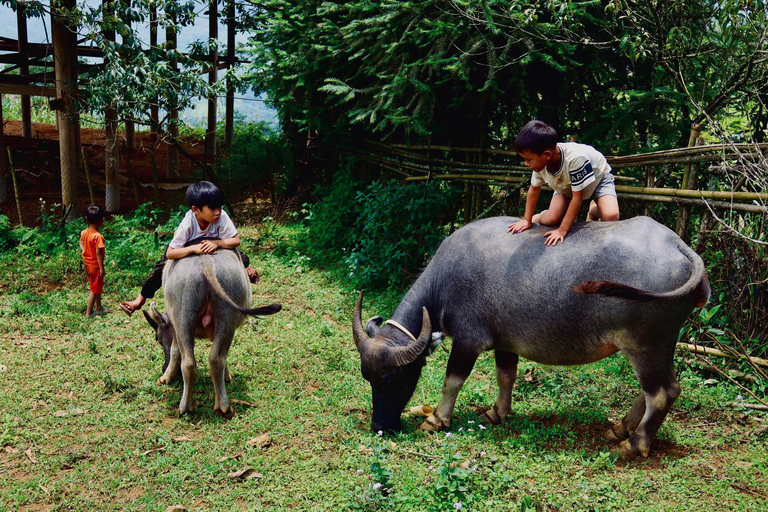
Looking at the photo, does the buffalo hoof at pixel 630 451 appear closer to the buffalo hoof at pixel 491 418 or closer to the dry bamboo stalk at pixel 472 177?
the buffalo hoof at pixel 491 418

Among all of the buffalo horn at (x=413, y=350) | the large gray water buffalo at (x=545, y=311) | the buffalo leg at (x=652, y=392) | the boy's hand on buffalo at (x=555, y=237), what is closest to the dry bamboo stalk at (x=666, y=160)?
the large gray water buffalo at (x=545, y=311)

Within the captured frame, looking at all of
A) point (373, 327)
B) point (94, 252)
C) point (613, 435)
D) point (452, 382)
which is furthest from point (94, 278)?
point (613, 435)

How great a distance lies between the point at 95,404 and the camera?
16.8ft

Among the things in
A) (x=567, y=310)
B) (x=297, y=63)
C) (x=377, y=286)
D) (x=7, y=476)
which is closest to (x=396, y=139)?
(x=297, y=63)

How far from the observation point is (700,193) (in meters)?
5.20

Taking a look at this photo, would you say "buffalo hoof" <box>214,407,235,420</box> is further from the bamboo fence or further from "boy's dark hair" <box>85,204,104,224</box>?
the bamboo fence

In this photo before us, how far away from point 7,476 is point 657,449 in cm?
446

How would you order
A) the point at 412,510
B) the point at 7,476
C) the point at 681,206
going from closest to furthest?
the point at 412,510, the point at 7,476, the point at 681,206

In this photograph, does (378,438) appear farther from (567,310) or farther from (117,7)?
(117,7)

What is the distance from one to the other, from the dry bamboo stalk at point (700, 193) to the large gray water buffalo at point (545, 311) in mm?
1305

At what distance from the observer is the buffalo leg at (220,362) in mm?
4770

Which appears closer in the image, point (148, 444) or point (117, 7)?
point (148, 444)

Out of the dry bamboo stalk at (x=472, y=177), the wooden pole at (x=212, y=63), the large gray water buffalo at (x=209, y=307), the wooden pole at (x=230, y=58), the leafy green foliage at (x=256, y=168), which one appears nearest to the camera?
the large gray water buffalo at (x=209, y=307)

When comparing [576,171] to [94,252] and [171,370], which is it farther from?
[94,252]
